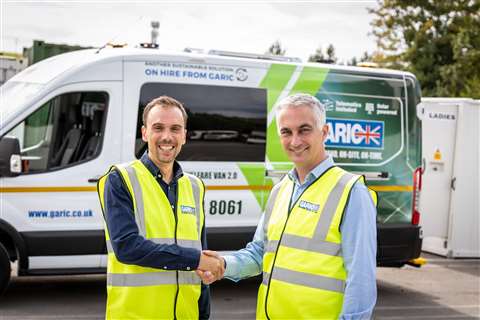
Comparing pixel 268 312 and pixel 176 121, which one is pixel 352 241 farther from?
pixel 176 121

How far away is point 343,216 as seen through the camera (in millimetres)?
2396

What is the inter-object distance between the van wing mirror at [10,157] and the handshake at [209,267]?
3.42 metres

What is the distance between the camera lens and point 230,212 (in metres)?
6.53

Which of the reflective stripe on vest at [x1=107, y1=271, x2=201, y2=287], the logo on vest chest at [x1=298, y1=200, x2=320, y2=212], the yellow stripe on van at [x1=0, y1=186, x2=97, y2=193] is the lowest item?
the yellow stripe on van at [x1=0, y1=186, x2=97, y2=193]

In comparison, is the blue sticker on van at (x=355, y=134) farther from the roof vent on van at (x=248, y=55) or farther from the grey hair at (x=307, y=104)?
the grey hair at (x=307, y=104)

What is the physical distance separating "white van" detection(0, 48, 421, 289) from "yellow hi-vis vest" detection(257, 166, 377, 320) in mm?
3741

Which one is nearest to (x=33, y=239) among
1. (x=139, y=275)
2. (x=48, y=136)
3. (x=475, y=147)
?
(x=48, y=136)

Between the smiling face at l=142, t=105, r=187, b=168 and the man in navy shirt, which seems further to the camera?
the smiling face at l=142, t=105, r=187, b=168

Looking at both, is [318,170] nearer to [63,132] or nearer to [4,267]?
[63,132]

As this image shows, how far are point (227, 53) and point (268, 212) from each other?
4154 mm

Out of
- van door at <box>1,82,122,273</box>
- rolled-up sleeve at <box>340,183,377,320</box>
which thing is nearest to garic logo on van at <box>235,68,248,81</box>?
van door at <box>1,82,122,273</box>

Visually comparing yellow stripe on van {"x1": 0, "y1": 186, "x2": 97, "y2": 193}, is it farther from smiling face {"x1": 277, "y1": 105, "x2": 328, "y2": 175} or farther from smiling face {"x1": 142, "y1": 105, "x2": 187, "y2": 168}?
smiling face {"x1": 277, "y1": 105, "x2": 328, "y2": 175}

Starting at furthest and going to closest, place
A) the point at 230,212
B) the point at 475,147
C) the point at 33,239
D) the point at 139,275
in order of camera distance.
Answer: the point at 475,147
the point at 230,212
the point at 33,239
the point at 139,275

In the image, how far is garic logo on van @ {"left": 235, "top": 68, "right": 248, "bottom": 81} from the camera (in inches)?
259
